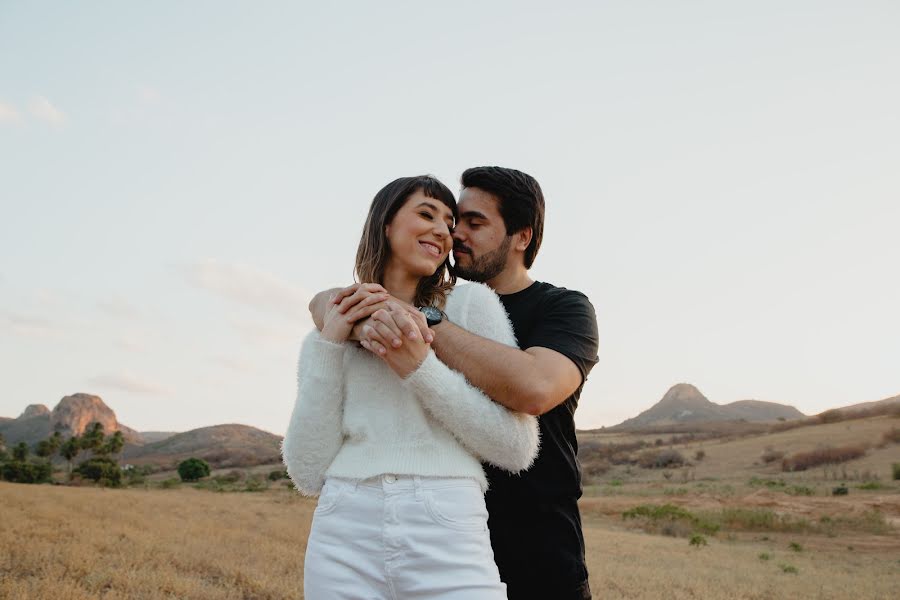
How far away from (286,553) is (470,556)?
32.4ft

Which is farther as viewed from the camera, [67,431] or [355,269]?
[67,431]

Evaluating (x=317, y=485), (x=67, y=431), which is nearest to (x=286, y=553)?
(x=317, y=485)

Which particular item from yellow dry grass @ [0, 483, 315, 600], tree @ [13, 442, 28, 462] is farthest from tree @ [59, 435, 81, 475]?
yellow dry grass @ [0, 483, 315, 600]

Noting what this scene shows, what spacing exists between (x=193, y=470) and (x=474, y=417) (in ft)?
177

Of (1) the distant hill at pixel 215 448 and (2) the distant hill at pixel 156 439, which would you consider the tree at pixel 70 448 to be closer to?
(2) the distant hill at pixel 156 439

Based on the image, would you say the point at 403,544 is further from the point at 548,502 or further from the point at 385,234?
the point at 385,234

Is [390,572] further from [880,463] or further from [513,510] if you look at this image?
[880,463]

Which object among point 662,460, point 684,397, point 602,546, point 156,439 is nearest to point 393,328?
point 602,546

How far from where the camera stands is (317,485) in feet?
8.16

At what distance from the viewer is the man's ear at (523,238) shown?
10.2ft

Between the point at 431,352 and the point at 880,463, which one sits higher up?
the point at 431,352

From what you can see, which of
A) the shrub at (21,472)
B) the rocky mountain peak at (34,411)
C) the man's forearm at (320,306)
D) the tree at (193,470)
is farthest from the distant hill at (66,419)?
the man's forearm at (320,306)

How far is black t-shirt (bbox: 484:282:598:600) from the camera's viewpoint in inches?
98.6

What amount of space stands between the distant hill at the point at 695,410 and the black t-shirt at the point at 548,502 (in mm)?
155183
